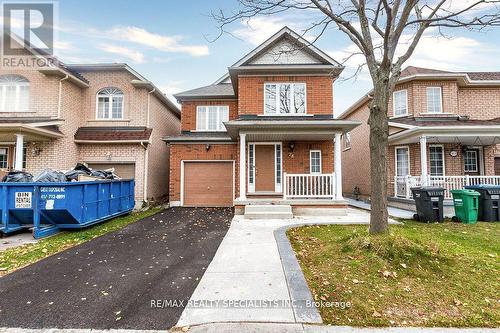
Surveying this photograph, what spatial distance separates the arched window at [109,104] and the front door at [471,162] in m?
17.8

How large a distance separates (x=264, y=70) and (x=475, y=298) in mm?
10553

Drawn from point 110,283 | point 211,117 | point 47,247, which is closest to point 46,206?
point 47,247

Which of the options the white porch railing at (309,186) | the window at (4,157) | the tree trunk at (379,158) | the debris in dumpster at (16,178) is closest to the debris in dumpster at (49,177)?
the debris in dumpster at (16,178)

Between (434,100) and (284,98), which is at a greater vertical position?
(434,100)

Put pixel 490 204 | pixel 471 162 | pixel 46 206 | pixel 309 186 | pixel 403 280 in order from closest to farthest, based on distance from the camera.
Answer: pixel 403 280
pixel 46 206
pixel 490 204
pixel 309 186
pixel 471 162

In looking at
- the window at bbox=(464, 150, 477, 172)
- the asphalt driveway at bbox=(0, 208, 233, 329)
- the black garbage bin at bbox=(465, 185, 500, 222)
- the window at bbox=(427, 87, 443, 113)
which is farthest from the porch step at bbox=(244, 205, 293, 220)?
the window at bbox=(464, 150, 477, 172)

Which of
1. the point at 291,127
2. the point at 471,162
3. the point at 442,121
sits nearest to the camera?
the point at 291,127

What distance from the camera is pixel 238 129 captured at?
33.5 feet

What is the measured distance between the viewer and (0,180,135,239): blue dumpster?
6.87m

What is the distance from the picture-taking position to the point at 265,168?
11680 mm

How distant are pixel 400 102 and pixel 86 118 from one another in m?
16.8

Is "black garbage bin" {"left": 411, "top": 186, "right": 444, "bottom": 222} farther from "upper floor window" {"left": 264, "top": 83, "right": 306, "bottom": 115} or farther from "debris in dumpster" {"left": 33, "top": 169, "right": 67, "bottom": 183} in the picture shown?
"debris in dumpster" {"left": 33, "top": 169, "right": 67, "bottom": 183}

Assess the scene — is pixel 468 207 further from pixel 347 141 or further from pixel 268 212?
pixel 347 141

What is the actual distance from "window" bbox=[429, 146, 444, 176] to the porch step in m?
8.12
